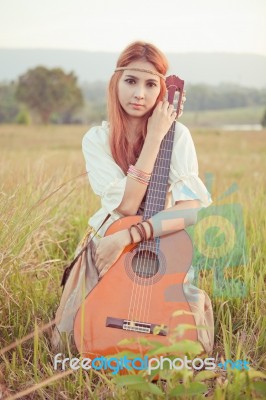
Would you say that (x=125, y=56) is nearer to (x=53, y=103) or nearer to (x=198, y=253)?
(x=198, y=253)

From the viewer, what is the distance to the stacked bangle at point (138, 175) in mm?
2252

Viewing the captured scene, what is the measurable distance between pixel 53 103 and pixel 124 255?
134ft

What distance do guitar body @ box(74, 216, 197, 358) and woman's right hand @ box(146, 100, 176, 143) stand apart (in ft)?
1.19

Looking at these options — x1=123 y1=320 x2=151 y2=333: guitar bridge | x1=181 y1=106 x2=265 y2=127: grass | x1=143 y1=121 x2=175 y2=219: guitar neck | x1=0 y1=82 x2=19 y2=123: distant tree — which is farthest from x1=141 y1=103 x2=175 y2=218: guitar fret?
x1=0 y1=82 x2=19 y2=123: distant tree

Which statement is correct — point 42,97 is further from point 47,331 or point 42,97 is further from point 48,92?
point 47,331

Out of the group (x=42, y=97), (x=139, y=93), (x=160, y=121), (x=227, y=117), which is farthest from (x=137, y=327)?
(x=42, y=97)

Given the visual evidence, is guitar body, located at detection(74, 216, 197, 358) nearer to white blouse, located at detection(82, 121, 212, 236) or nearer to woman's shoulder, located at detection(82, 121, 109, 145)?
white blouse, located at detection(82, 121, 212, 236)

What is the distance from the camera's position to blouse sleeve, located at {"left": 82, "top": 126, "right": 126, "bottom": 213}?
91.2 inches

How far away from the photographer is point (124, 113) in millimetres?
2441

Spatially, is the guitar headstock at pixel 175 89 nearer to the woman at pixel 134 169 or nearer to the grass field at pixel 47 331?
the woman at pixel 134 169

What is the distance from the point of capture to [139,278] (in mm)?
2203

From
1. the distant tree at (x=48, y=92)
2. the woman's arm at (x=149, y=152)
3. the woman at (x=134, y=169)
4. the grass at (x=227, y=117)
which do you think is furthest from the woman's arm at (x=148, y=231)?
the distant tree at (x=48, y=92)

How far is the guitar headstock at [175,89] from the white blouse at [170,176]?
0.09m

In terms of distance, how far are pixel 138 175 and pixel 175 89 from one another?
39 cm
